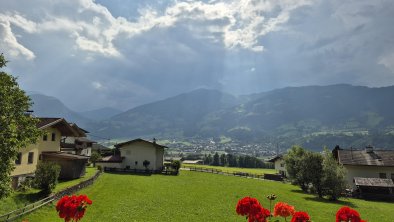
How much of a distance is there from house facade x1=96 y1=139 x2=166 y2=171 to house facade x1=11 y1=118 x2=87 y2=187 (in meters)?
23.6

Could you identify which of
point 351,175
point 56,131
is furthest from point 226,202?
point 351,175

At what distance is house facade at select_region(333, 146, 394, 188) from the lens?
6244 centimetres

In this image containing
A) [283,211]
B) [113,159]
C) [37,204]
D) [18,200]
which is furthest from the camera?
[113,159]

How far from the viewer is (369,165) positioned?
206ft

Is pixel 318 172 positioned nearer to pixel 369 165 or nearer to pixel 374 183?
pixel 374 183

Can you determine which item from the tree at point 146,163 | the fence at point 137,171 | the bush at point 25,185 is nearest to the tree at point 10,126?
the bush at point 25,185

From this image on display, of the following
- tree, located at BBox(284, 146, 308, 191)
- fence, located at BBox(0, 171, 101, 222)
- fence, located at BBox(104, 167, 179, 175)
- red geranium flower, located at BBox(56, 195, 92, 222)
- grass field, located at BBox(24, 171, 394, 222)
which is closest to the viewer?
red geranium flower, located at BBox(56, 195, 92, 222)

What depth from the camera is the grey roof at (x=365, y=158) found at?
63091mm

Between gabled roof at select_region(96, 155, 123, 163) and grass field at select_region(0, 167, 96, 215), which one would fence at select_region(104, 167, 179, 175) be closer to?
gabled roof at select_region(96, 155, 123, 163)

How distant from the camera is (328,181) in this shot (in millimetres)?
47594

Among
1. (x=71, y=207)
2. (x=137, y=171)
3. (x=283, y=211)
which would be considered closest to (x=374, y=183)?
(x=137, y=171)

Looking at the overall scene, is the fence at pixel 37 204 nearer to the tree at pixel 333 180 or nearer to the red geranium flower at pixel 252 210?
the red geranium flower at pixel 252 210

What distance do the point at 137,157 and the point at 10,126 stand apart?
2120 inches

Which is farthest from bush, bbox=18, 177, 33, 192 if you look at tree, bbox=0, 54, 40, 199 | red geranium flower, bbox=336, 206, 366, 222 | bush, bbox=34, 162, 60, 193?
red geranium flower, bbox=336, 206, 366, 222
